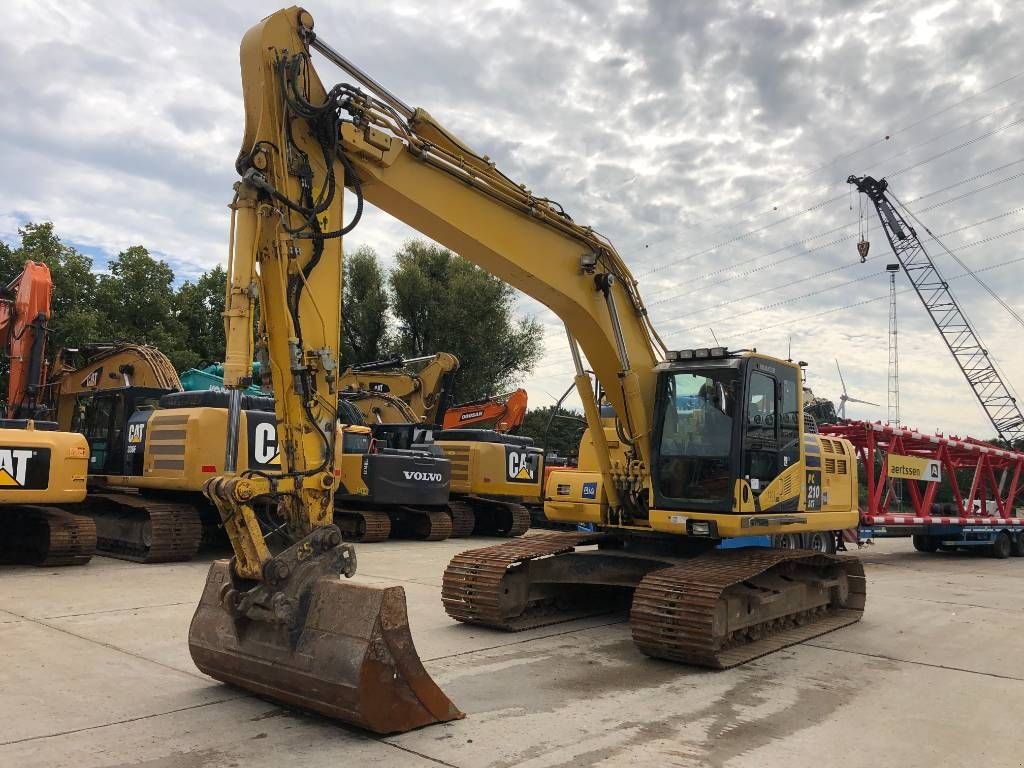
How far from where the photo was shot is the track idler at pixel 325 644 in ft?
14.7

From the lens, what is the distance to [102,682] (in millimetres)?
5426

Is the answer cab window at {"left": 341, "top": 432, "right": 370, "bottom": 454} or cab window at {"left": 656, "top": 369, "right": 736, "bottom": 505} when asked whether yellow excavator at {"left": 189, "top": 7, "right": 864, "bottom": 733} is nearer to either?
cab window at {"left": 656, "top": 369, "right": 736, "bottom": 505}

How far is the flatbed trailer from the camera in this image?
15.1m

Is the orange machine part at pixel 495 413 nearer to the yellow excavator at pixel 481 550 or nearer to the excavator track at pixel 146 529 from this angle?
the excavator track at pixel 146 529

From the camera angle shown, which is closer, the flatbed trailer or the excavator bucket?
the excavator bucket

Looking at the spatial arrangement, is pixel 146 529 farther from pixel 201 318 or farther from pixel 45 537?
pixel 201 318

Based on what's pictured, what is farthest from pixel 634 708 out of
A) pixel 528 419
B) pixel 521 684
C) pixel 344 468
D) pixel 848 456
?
pixel 528 419

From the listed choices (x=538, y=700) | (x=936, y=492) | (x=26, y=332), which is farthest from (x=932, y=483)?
(x=26, y=332)

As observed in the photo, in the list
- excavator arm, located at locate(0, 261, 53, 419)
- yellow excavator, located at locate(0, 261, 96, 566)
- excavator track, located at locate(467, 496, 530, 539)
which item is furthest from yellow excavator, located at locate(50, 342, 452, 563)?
excavator track, located at locate(467, 496, 530, 539)

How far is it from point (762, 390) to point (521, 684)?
355 centimetres

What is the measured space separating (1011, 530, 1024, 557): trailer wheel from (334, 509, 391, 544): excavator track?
13.8 m

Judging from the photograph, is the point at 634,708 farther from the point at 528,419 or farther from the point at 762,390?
the point at 528,419

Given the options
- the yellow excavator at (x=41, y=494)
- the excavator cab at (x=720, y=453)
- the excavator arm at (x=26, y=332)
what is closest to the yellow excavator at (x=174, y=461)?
the excavator arm at (x=26, y=332)

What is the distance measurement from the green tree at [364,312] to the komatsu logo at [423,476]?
2196cm
